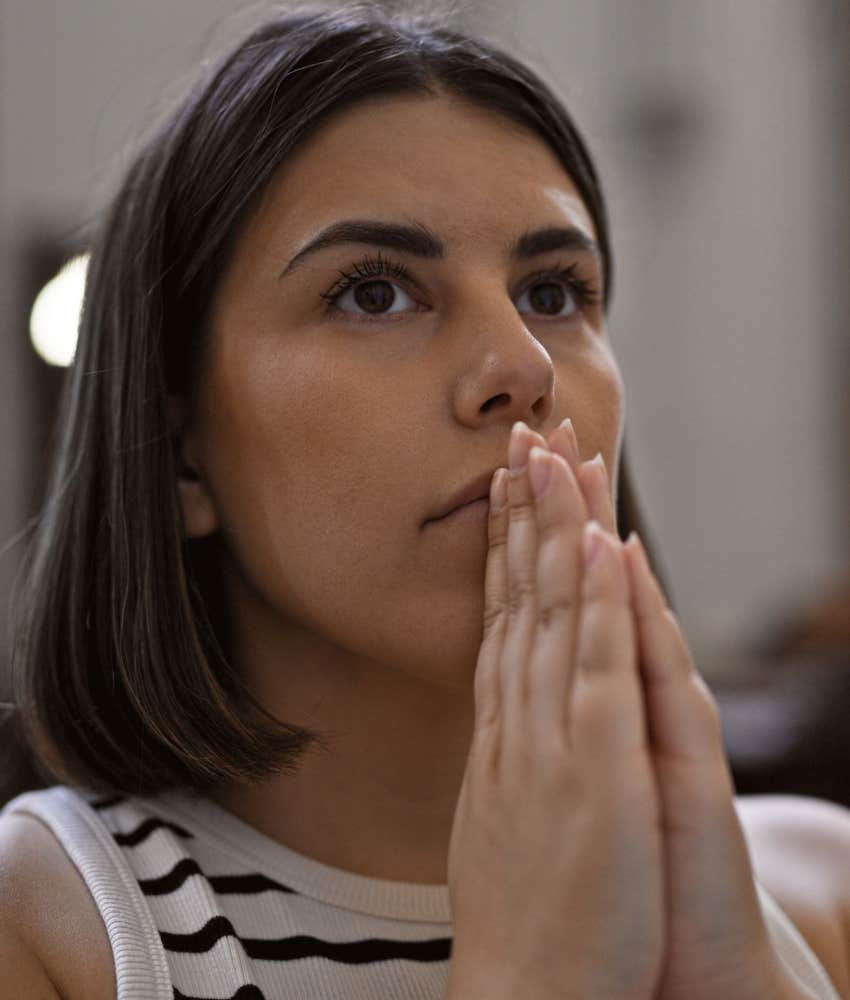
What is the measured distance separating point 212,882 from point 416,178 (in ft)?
2.12

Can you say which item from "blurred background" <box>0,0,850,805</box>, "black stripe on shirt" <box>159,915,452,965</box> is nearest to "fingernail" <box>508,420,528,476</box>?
"black stripe on shirt" <box>159,915,452,965</box>

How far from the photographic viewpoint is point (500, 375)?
1.01 meters

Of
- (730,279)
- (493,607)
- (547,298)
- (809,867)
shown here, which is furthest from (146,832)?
(730,279)

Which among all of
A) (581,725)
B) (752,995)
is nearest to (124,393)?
(581,725)

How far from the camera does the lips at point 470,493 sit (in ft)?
3.29

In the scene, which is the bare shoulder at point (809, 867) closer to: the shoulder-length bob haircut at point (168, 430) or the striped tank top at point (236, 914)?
the striped tank top at point (236, 914)

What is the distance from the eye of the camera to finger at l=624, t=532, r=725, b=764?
85 cm

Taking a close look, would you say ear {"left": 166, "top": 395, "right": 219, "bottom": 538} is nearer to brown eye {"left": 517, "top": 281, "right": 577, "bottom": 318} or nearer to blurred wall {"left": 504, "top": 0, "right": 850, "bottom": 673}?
brown eye {"left": 517, "top": 281, "right": 577, "bottom": 318}

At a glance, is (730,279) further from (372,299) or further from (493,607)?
(493,607)

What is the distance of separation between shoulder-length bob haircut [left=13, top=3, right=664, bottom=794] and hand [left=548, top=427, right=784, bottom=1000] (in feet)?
1.26

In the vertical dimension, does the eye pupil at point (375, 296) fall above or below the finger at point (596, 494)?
above

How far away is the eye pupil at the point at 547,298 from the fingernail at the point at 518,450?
27 centimetres

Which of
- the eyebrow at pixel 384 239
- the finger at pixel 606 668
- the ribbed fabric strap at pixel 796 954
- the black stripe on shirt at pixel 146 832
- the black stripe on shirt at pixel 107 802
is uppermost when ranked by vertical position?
the eyebrow at pixel 384 239

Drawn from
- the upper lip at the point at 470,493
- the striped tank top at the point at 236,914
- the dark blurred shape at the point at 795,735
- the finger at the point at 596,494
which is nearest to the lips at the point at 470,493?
the upper lip at the point at 470,493
